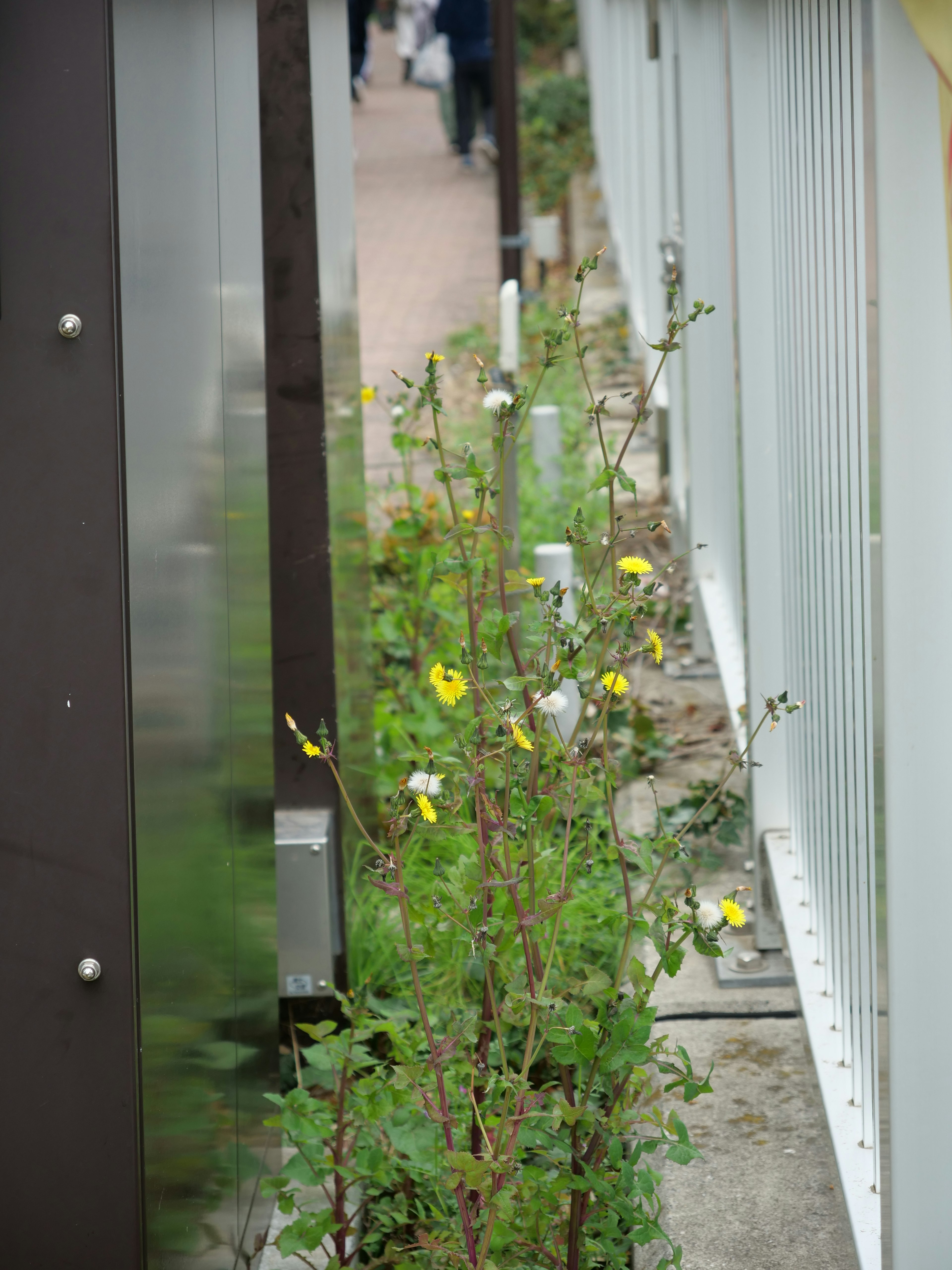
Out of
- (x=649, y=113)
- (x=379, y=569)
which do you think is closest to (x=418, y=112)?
(x=649, y=113)

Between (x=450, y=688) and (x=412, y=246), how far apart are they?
42.5 feet

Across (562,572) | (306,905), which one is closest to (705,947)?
(306,905)

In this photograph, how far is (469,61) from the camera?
49.8ft

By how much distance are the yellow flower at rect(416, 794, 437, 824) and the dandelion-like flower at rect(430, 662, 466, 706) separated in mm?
117

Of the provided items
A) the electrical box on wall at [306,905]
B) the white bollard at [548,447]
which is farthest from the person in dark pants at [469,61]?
the electrical box on wall at [306,905]

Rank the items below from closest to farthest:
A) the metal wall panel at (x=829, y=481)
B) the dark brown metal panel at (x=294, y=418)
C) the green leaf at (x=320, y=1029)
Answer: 1. the metal wall panel at (x=829, y=481)
2. the green leaf at (x=320, y=1029)
3. the dark brown metal panel at (x=294, y=418)

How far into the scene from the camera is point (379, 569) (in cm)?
504

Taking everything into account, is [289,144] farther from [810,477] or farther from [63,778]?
[63,778]

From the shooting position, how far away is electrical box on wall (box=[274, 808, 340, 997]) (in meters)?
3.11

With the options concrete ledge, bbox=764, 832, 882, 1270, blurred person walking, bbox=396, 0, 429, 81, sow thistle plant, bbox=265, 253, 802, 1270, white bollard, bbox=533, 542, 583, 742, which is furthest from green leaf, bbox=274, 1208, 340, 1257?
blurred person walking, bbox=396, 0, 429, 81

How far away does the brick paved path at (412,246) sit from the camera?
10.3m

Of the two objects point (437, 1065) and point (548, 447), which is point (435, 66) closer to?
point (548, 447)

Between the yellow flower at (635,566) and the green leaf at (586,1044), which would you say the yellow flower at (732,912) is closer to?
the green leaf at (586,1044)

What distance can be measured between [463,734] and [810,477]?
100cm
